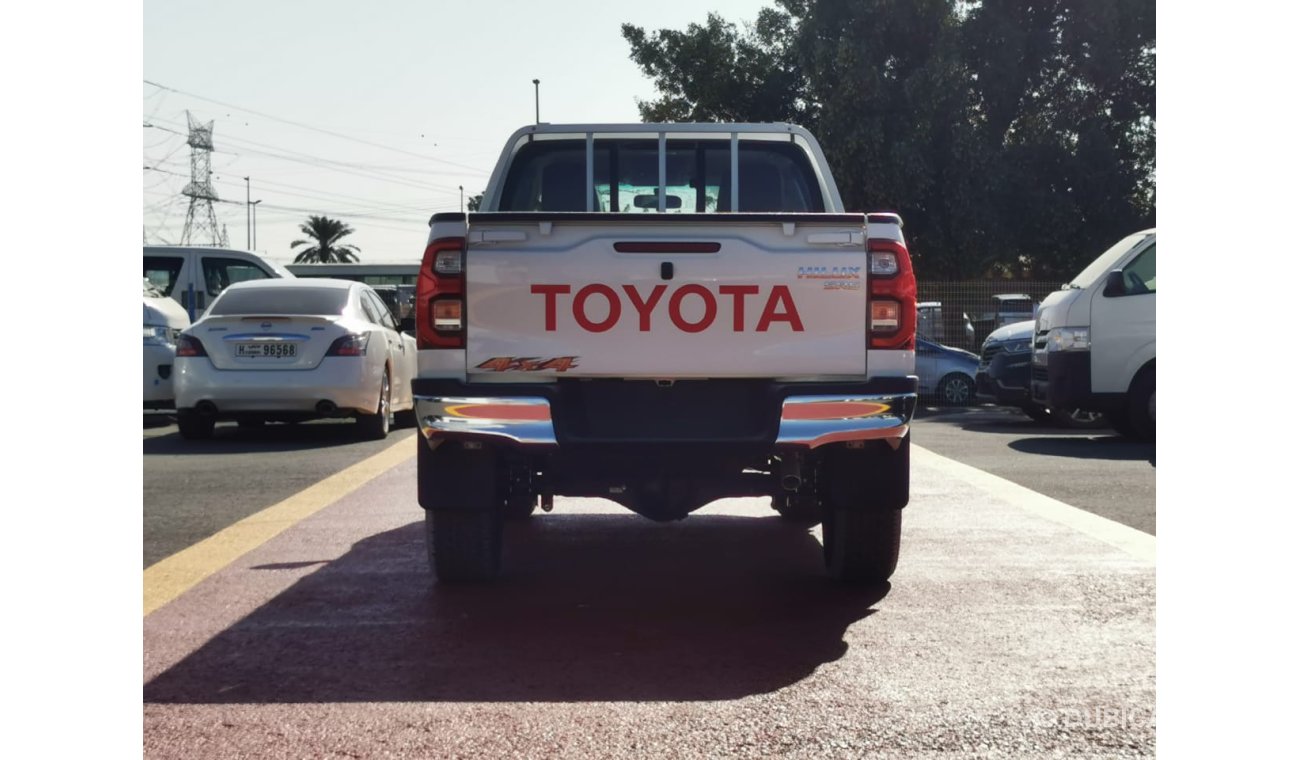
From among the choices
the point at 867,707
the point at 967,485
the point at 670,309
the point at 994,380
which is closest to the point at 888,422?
the point at 670,309

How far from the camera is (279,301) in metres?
12.8

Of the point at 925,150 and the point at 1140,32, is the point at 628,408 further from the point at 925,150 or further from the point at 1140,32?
the point at 1140,32

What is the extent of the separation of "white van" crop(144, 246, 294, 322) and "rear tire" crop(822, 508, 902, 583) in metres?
12.9

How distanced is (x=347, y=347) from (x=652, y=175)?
575 centimetres

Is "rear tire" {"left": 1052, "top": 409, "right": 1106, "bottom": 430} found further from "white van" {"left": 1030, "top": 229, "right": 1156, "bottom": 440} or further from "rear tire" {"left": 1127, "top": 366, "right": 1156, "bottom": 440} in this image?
"rear tire" {"left": 1127, "top": 366, "right": 1156, "bottom": 440}

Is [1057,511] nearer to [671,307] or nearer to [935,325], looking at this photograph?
[671,307]

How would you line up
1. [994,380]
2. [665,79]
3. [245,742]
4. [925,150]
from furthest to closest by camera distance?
1. [665,79]
2. [925,150]
3. [994,380]
4. [245,742]

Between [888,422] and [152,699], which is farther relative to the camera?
[888,422]

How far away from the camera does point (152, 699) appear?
13.5ft

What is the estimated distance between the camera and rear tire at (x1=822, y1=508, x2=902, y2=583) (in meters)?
5.64

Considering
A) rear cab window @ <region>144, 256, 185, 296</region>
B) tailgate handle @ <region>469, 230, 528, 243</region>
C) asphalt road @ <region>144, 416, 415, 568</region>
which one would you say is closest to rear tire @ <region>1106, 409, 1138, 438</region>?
asphalt road @ <region>144, 416, 415, 568</region>

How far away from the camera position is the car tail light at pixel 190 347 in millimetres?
12336

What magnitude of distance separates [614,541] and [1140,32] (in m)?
26.2

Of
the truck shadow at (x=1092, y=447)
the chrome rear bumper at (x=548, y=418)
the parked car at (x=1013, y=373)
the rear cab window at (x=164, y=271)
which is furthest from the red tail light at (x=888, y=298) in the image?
the rear cab window at (x=164, y=271)
